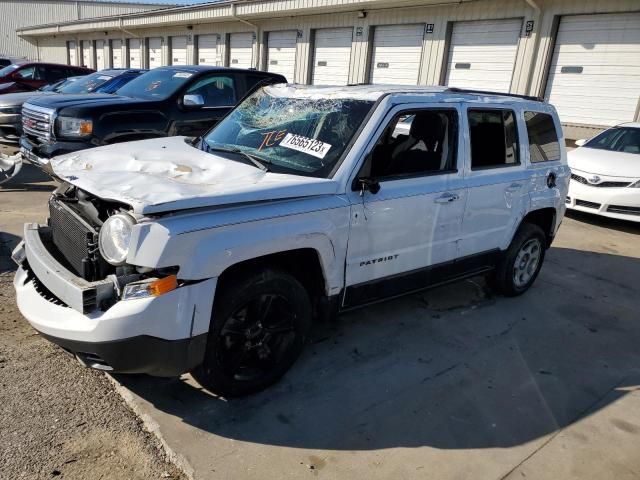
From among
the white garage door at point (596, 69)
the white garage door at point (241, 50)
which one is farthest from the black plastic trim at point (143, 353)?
the white garage door at point (241, 50)

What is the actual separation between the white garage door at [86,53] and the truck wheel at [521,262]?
33.9m

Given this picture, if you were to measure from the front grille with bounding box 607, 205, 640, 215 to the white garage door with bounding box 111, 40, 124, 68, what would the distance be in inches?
1070

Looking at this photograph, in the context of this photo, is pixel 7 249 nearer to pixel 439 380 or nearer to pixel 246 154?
pixel 246 154

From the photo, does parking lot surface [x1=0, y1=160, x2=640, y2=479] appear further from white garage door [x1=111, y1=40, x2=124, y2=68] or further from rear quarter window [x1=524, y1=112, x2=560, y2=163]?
white garage door [x1=111, y1=40, x2=124, y2=68]

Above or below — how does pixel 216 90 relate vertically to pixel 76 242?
above

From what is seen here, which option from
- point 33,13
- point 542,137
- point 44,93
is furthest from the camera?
point 33,13

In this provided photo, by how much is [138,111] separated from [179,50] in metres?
18.5

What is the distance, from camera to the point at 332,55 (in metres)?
16.8

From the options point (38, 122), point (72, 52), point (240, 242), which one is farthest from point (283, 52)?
point (72, 52)

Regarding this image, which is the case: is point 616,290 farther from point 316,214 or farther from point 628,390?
point 316,214

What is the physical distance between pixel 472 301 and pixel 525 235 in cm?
77

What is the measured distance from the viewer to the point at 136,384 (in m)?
3.19

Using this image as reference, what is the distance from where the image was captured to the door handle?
3.75m

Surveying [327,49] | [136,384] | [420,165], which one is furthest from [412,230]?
[327,49]
